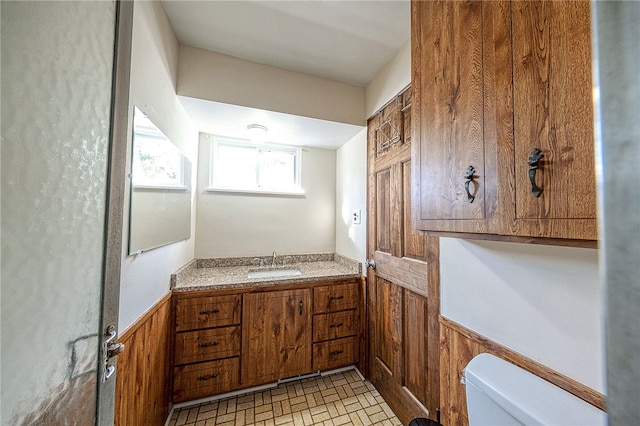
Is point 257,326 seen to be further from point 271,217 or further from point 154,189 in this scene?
point 154,189

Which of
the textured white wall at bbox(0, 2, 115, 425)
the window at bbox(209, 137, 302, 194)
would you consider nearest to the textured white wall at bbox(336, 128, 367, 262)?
the window at bbox(209, 137, 302, 194)

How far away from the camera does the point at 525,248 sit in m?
0.83

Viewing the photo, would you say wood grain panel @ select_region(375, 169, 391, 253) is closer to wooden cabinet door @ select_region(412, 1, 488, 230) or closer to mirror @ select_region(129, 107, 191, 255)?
wooden cabinet door @ select_region(412, 1, 488, 230)

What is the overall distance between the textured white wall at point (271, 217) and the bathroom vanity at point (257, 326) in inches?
11.5

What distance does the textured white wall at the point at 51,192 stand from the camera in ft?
1.22

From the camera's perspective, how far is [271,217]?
245 cm

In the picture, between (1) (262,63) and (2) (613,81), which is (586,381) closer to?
(2) (613,81)

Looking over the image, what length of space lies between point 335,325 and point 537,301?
149 centimetres

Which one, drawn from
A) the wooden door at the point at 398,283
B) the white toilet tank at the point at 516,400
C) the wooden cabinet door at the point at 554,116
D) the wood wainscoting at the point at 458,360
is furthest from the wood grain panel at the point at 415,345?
the wooden cabinet door at the point at 554,116

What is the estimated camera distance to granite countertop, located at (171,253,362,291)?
5.71ft

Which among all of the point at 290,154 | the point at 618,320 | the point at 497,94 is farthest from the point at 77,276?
the point at 290,154

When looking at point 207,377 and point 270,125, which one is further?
point 270,125

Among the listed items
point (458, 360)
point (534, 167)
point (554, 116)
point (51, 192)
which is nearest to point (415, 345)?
point (458, 360)

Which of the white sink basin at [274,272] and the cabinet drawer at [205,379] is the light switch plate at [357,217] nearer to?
the white sink basin at [274,272]
